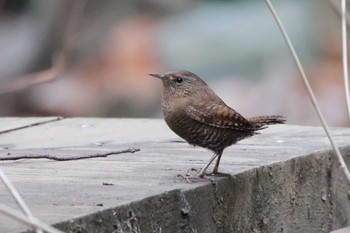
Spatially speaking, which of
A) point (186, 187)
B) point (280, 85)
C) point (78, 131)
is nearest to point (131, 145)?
point (78, 131)

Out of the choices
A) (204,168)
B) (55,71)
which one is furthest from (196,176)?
(55,71)

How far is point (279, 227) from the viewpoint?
4.25 metres

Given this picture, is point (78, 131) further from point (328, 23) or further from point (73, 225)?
point (328, 23)

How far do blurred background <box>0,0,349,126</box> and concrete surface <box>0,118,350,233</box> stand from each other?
4387 mm

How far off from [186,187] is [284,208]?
0.64 m

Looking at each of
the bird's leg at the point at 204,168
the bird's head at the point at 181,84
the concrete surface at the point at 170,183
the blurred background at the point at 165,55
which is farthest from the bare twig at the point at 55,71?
the bird's leg at the point at 204,168

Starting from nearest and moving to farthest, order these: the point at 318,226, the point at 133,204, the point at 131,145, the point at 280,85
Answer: the point at 133,204 → the point at 318,226 → the point at 131,145 → the point at 280,85

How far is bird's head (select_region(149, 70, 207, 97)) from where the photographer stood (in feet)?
15.1

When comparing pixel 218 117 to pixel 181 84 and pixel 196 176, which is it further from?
pixel 196 176

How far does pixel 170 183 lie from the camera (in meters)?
3.82

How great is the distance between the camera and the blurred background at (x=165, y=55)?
10047 millimetres

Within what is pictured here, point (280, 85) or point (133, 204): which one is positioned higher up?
point (133, 204)

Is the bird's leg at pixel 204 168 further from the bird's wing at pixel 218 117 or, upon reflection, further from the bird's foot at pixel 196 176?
the bird's wing at pixel 218 117

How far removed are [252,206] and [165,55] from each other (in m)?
6.90
